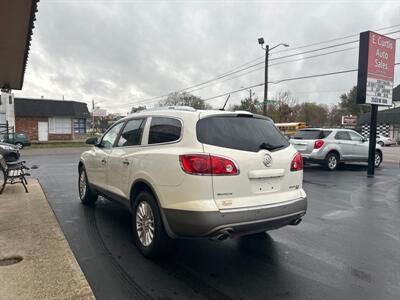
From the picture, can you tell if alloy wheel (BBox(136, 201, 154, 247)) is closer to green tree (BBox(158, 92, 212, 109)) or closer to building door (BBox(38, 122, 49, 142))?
building door (BBox(38, 122, 49, 142))

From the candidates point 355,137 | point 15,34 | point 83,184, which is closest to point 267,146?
point 83,184

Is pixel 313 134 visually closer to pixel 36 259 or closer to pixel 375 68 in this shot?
pixel 375 68

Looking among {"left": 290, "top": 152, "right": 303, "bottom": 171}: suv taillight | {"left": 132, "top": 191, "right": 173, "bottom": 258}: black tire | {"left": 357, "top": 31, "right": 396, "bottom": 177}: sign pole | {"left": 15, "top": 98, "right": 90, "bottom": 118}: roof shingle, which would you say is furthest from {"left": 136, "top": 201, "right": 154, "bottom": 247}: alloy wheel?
{"left": 15, "top": 98, "right": 90, "bottom": 118}: roof shingle

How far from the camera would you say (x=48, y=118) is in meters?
37.9

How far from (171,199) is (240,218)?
30.9 inches

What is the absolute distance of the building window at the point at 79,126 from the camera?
132 feet

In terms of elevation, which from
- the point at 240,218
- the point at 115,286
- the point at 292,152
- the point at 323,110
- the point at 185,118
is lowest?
the point at 115,286

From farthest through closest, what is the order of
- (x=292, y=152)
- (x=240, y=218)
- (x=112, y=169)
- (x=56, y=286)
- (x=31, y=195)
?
(x=31, y=195)
(x=112, y=169)
(x=292, y=152)
(x=240, y=218)
(x=56, y=286)

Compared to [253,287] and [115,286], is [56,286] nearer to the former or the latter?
[115,286]

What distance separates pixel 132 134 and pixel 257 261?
8.28 feet

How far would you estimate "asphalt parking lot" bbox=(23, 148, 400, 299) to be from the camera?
3.42 m

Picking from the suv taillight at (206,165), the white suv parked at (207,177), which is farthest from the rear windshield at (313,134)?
the suv taillight at (206,165)

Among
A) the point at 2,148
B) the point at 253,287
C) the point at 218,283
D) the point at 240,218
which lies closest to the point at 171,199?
the point at 240,218

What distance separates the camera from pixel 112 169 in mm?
5438
